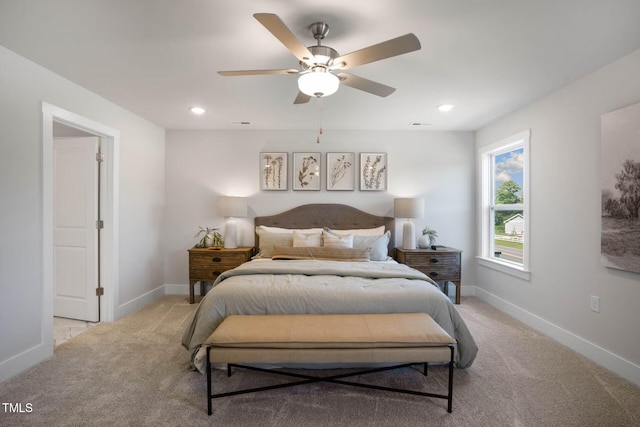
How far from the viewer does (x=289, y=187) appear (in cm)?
440

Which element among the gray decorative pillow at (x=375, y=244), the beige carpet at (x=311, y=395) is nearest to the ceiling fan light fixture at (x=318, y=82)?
the beige carpet at (x=311, y=395)

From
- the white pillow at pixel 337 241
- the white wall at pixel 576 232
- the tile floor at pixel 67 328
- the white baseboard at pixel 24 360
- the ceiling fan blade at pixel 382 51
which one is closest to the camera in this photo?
the ceiling fan blade at pixel 382 51

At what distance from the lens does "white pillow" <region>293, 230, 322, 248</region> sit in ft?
12.4

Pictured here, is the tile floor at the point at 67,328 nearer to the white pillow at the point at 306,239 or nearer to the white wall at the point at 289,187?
the white wall at the point at 289,187

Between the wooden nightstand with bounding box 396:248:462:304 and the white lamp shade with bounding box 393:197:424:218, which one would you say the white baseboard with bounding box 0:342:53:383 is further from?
the white lamp shade with bounding box 393:197:424:218

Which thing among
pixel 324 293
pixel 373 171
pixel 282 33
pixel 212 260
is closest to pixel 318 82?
pixel 282 33

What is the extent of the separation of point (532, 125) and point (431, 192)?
4.85ft

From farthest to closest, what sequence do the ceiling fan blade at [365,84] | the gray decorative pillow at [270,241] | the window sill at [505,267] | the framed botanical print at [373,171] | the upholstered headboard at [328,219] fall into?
the framed botanical print at [373,171] < the upholstered headboard at [328,219] < the gray decorative pillow at [270,241] < the window sill at [505,267] < the ceiling fan blade at [365,84]

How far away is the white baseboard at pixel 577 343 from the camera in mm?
2236

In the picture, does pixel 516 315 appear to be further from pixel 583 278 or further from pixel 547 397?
pixel 547 397

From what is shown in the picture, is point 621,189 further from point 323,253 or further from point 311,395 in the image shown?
point 311,395

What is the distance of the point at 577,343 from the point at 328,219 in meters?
2.90

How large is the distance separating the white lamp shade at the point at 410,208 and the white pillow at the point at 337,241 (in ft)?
2.61

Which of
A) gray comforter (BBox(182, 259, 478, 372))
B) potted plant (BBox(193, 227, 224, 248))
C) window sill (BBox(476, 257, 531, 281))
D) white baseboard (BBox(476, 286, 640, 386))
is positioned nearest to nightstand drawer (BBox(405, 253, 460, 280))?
window sill (BBox(476, 257, 531, 281))
